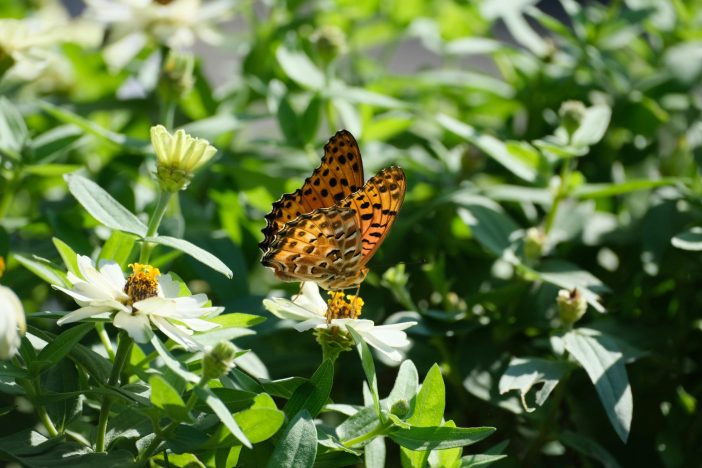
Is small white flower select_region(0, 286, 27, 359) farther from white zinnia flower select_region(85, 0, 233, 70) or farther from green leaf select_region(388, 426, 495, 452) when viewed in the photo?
white zinnia flower select_region(85, 0, 233, 70)

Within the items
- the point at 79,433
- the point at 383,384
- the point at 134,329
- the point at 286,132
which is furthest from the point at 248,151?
the point at 134,329

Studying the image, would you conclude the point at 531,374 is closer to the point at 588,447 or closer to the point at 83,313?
the point at 588,447

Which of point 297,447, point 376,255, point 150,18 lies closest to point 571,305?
point 376,255

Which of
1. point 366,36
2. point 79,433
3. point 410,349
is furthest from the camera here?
point 366,36

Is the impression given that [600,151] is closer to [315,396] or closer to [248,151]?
[248,151]

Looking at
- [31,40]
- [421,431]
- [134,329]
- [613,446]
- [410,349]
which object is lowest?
[613,446]

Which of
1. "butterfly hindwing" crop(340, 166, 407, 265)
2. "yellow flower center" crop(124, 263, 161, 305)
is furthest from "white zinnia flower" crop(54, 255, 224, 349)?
"butterfly hindwing" crop(340, 166, 407, 265)
